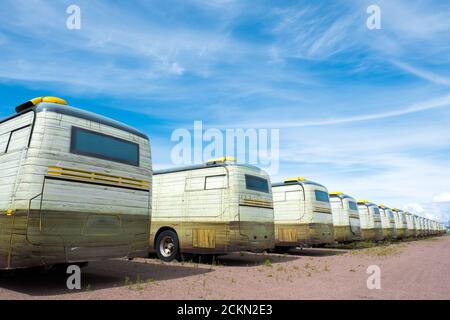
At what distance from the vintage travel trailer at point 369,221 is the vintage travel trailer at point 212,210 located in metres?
14.6

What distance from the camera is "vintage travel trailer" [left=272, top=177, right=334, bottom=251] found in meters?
15.7

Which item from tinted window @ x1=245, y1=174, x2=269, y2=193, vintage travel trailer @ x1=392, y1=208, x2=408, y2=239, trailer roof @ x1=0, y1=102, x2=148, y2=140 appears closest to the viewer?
trailer roof @ x1=0, y1=102, x2=148, y2=140

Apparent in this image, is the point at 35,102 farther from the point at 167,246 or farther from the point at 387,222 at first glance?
the point at 387,222

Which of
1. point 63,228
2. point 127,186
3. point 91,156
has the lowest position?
point 63,228

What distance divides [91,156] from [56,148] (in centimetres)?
75

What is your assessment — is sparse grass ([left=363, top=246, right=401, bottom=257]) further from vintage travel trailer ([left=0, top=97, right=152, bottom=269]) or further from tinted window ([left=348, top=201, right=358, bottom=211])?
vintage travel trailer ([left=0, top=97, right=152, bottom=269])

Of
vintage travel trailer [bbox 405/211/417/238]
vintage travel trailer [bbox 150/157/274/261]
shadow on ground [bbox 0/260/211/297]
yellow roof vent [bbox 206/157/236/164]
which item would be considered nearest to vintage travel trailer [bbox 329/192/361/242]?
vintage travel trailer [bbox 150/157/274/261]

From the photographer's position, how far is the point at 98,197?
721 cm

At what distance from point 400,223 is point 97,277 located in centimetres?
3329

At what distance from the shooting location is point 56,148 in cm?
661

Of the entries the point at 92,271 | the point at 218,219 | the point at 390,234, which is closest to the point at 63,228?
the point at 92,271

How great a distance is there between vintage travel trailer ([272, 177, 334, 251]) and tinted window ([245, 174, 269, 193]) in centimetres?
392
